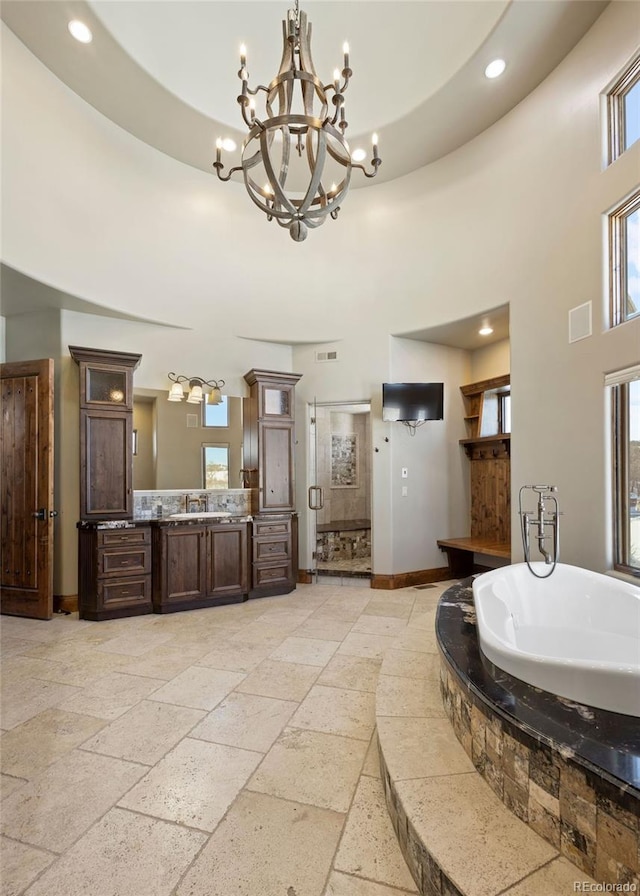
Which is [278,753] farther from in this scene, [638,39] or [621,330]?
[638,39]

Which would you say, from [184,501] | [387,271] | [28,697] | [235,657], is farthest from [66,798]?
[387,271]

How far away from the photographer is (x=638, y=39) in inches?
106

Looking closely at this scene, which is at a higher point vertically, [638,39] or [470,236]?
[638,39]

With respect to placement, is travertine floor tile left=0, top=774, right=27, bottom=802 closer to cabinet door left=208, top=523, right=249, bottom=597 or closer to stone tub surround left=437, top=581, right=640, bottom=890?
stone tub surround left=437, top=581, right=640, bottom=890

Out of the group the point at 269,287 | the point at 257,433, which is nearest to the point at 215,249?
the point at 269,287

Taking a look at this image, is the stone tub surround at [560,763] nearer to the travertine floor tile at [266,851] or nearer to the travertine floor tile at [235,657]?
the travertine floor tile at [266,851]

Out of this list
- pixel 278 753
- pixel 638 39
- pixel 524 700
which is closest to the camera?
pixel 524 700

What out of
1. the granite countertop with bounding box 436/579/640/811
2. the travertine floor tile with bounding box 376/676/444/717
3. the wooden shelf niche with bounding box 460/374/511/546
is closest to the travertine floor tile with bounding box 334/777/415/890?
the travertine floor tile with bounding box 376/676/444/717

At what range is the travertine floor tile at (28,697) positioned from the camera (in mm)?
2402

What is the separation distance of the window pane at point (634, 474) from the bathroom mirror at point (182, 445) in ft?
12.5

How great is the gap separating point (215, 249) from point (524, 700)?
5023 millimetres

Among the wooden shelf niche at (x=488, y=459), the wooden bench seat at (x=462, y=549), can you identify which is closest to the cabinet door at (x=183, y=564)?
the wooden bench seat at (x=462, y=549)

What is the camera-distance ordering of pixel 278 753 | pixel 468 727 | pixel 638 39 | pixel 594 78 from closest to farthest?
pixel 468 727 < pixel 278 753 < pixel 638 39 < pixel 594 78

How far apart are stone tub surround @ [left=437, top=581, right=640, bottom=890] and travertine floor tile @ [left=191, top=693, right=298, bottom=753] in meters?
1.00
